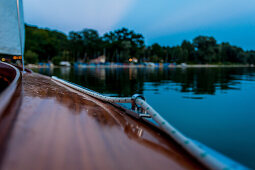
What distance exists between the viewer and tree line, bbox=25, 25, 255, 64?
1870 inches

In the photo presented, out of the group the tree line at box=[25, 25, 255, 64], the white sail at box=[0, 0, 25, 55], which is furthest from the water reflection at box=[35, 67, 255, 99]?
the tree line at box=[25, 25, 255, 64]

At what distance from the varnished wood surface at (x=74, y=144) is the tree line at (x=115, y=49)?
3705 centimetres

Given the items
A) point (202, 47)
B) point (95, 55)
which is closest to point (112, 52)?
point (95, 55)

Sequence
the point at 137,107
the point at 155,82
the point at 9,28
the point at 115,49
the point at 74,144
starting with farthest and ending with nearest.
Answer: the point at 115,49
the point at 155,82
the point at 9,28
the point at 137,107
the point at 74,144

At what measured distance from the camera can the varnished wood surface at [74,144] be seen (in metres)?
0.98

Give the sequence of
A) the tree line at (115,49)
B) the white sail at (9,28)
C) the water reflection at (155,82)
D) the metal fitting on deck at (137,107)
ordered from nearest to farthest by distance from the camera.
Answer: the metal fitting on deck at (137,107)
the white sail at (9,28)
the water reflection at (155,82)
the tree line at (115,49)

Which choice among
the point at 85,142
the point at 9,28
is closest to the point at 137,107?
the point at 85,142

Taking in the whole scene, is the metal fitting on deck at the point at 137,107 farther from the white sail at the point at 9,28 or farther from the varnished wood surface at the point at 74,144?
the white sail at the point at 9,28

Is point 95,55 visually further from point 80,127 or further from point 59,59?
point 80,127

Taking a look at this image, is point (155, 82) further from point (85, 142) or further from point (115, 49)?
point (115, 49)

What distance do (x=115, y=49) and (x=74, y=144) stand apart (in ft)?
168

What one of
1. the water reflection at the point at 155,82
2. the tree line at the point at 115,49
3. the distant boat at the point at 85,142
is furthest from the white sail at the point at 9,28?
the tree line at the point at 115,49

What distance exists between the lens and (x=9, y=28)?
392 centimetres

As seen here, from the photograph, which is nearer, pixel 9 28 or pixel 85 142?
pixel 85 142
